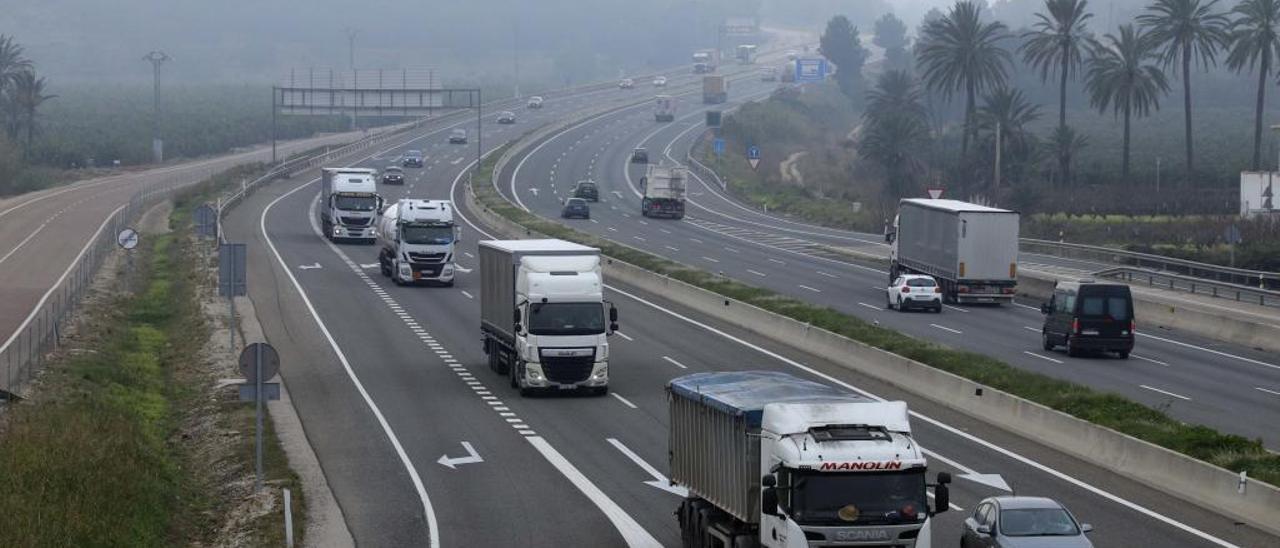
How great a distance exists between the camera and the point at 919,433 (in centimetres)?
3475

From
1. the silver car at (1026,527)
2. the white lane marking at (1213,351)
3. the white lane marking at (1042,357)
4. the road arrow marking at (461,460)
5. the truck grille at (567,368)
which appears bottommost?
the road arrow marking at (461,460)

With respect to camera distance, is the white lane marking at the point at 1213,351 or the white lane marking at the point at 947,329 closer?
the white lane marking at the point at 1213,351

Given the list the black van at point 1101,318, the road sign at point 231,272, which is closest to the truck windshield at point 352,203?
the road sign at point 231,272

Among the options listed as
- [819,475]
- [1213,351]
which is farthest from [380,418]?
[1213,351]

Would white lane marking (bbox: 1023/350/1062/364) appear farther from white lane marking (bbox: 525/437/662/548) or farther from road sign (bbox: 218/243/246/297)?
road sign (bbox: 218/243/246/297)

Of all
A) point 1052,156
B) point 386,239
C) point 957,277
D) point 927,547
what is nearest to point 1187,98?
point 1052,156

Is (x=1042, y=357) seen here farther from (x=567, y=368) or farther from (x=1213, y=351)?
(x=567, y=368)

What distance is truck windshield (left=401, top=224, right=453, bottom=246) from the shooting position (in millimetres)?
64688

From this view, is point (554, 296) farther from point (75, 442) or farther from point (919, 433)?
point (75, 442)

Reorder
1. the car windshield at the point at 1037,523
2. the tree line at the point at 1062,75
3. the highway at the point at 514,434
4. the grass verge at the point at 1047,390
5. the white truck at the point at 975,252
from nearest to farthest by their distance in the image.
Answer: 1. the car windshield at the point at 1037,523
2. the highway at the point at 514,434
3. the grass verge at the point at 1047,390
4. the white truck at the point at 975,252
5. the tree line at the point at 1062,75

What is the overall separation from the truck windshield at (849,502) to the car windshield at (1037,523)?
2671 mm

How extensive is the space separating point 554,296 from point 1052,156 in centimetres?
10697

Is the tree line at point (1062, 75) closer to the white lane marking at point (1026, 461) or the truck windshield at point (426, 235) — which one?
the truck windshield at point (426, 235)

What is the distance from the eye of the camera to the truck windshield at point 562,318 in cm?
3900
